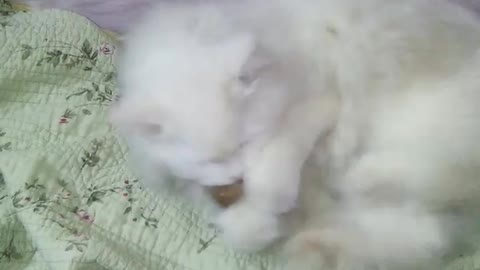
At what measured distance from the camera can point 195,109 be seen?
107 cm

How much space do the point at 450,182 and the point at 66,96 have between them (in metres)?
0.83

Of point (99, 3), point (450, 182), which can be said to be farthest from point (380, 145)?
point (99, 3)

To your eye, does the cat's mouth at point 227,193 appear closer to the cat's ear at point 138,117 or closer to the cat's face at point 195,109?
the cat's face at point 195,109

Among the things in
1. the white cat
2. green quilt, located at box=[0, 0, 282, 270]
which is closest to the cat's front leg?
the white cat

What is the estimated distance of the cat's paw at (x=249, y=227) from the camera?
1.13m

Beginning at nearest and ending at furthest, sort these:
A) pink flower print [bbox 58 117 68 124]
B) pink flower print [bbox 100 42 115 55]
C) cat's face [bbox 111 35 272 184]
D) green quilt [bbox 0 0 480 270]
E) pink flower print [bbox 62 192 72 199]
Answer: cat's face [bbox 111 35 272 184], green quilt [bbox 0 0 480 270], pink flower print [bbox 62 192 72 199], pink flower print [bbox 58 117 68 124], pink flower print [bbox 100 42 115 55]

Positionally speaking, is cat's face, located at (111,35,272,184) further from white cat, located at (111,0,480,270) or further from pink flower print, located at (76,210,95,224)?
pink flower print, located at (76,210,95,224)

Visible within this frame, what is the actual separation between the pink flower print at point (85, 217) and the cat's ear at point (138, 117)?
227mm

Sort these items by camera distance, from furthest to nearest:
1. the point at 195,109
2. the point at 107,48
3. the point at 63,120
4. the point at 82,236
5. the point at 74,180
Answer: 1. the point at 107,48
2. the point at 63,120
3. the point at 74,180
4. the point at 82,236
5. the point at 195,109

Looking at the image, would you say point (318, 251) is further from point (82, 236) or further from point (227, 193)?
point (82, 236)

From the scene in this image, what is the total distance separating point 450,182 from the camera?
110cm

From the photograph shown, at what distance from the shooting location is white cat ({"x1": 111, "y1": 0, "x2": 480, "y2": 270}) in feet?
3.57

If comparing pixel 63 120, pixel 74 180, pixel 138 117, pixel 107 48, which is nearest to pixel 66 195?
pixel 74 180

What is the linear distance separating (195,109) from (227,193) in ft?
0.54
